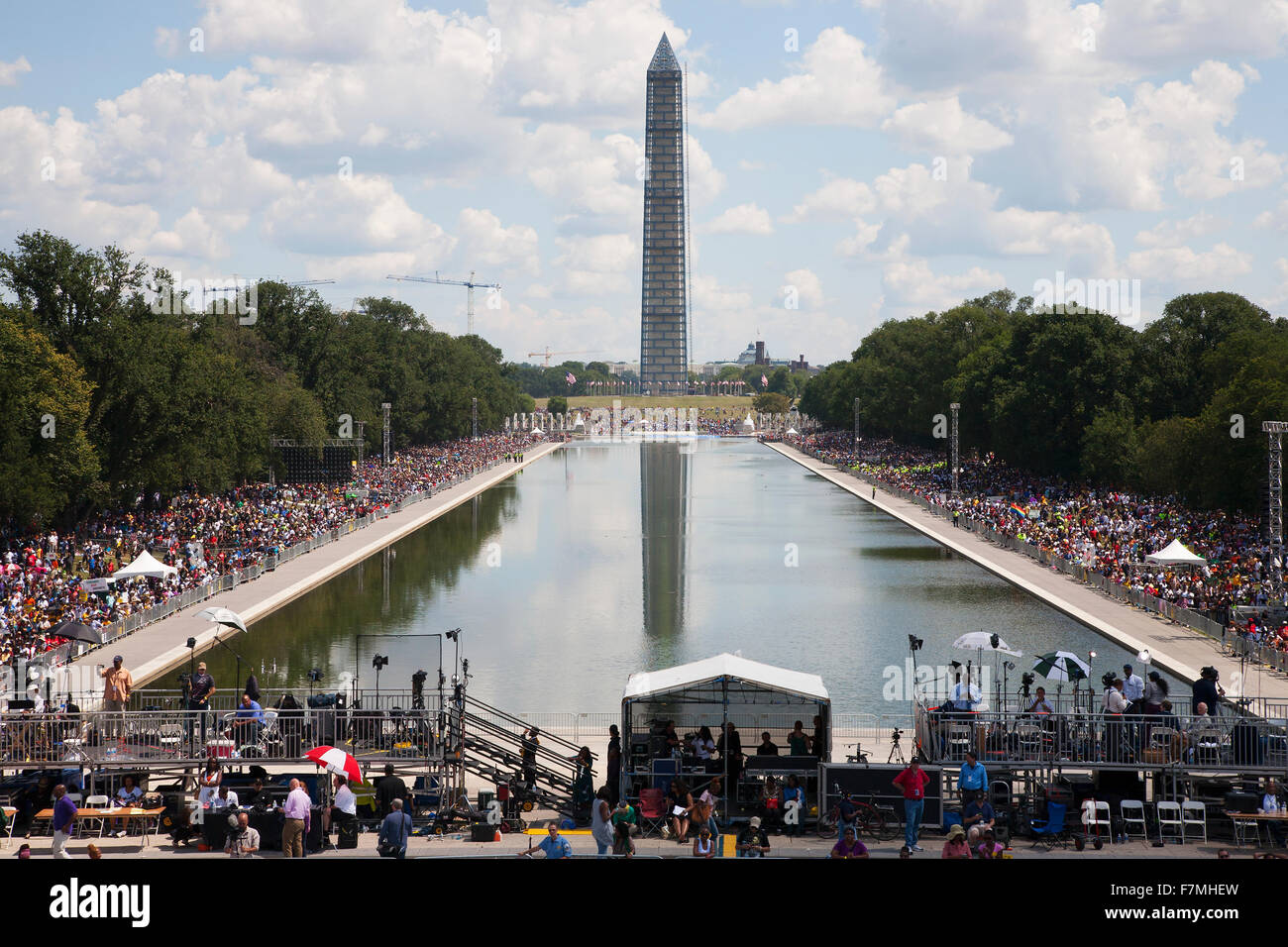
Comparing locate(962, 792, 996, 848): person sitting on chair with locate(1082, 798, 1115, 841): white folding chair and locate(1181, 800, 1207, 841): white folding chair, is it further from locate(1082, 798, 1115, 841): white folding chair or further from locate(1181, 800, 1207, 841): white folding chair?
locate(1181, 800, 1207, 841): white folding chair

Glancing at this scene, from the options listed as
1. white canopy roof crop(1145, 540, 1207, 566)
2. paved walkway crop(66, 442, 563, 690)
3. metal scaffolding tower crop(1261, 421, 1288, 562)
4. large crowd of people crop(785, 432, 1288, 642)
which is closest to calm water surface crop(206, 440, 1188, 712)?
paved walkway crop(66, 442, 563, 690)

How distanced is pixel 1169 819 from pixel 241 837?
13.5 m

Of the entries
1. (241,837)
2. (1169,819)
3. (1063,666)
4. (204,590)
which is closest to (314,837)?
(241,837)

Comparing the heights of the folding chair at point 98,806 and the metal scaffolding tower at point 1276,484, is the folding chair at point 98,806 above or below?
below

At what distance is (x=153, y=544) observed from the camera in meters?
54.2

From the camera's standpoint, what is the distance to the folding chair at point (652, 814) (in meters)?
19.9

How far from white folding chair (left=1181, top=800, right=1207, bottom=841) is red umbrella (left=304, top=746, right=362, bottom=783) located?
11926mm

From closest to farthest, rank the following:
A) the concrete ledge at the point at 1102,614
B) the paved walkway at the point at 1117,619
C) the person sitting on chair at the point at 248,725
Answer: the person sitting on chair at the point at 248,725, the paved walkway at the point at 1117,619, the concrete ledge at the point at 1102,614

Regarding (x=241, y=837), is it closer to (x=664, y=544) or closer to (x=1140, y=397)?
(x=664, y=544)

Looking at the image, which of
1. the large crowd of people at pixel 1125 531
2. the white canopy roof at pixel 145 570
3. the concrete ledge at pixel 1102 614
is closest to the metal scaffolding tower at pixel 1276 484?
the large crowd of people at pixel 1125 531

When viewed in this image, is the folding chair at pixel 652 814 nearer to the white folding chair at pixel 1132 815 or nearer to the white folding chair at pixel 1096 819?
the white folding chair at pixel 1096 819

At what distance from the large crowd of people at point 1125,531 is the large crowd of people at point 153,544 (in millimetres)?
33166
